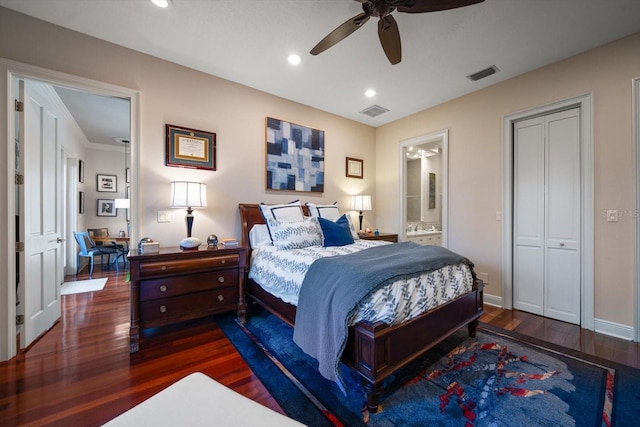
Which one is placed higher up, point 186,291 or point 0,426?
point 186,291

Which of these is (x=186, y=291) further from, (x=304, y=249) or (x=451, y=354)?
(x=451, y=354)

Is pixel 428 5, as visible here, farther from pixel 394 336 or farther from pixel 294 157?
pixel 294 157

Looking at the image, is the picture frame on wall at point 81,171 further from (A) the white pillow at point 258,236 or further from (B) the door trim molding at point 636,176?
(B) the door trim molding at point 636,176

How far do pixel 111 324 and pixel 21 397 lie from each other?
1.11 meters

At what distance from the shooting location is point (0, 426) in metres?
1.41

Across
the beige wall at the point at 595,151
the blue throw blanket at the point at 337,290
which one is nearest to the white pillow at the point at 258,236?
the blue throw blanket at the point at 337,290

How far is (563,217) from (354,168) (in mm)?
2849

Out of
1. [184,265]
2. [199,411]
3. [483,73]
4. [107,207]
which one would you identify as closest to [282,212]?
[184,265]

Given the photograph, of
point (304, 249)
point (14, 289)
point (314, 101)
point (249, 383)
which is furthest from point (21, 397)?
point (314, 101)

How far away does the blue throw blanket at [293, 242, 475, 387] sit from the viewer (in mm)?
1573

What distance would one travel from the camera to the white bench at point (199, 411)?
0.79m

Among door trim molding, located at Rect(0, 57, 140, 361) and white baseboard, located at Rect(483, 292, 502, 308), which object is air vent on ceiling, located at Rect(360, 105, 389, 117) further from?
door trim molding, located at Rect(0, 57, 140, 361)

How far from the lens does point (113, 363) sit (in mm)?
2014

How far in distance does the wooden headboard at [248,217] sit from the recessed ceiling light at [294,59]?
1.74m
